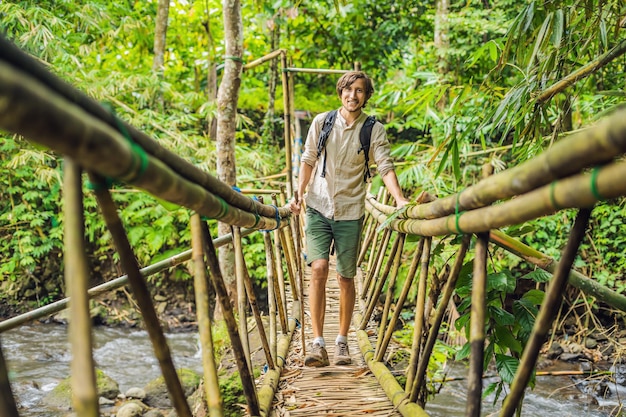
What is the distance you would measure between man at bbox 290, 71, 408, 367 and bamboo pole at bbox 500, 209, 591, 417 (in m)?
1.48

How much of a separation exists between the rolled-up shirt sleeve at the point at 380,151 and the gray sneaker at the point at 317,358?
876 millimetres

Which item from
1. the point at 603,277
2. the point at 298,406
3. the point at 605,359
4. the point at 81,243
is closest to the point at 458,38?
the point at 603,277

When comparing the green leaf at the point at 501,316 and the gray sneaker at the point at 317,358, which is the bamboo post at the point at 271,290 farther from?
the green leaf at the point at 501,316

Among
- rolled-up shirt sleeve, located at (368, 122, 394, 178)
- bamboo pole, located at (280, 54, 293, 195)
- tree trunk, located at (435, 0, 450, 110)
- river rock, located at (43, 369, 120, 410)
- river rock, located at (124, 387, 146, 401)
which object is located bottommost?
river rock, located at (124, 387, 146, 401)

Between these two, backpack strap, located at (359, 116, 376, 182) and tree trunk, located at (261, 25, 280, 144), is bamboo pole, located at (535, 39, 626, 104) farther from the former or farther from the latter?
tree trunk, located at (261, 25, 280, 144)

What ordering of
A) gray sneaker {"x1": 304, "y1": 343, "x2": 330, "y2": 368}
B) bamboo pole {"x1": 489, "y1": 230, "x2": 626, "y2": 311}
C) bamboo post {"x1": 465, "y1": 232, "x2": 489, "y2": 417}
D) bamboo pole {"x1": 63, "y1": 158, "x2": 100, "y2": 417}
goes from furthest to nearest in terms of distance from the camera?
1. gray sneaker {"x1": 304, "y1": 343, "x2": 330, "y2": 368}
2. bamboo pole {"x1": 489, "y1": 230, "x2": 626, "y2": 311}
3. bamboo post {"x1": 465, "y1": 232, "x2": 489, "y2": 417}
4. bamboo pole {"x1": 63, "y1": 158, "x2": 100, "y2": 417}

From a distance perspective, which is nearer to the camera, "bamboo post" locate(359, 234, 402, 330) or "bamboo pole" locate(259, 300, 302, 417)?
"bamboo pole" locate(259, 300, 302, 417)

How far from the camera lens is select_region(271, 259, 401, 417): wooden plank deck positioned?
1783 mm

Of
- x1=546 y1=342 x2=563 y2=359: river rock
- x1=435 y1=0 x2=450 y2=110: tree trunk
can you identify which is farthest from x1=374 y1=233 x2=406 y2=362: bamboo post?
x1=435 y1=0 x2=450 y2=110: tree trunk

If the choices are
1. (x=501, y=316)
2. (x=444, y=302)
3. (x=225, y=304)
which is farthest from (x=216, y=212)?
(x=501, y=316)

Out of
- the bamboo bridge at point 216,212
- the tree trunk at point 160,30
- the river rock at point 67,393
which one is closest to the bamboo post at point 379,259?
the bamboo bridge at point 216,212

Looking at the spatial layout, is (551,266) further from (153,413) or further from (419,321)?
(153,413)

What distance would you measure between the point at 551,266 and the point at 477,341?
531mm

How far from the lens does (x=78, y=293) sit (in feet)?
2.19
